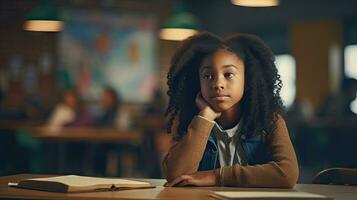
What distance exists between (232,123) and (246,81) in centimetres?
12

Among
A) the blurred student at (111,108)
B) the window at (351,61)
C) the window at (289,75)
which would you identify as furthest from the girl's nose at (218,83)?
the window at (289,75)

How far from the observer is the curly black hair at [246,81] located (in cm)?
221

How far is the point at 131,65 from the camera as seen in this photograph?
13211 mm

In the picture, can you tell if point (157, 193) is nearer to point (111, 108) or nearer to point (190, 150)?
point (190, 150)

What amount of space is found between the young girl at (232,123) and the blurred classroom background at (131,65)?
23.6 ft

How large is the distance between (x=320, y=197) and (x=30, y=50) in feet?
36.0

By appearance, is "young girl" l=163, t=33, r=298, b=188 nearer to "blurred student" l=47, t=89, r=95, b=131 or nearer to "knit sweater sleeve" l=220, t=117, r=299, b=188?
"knit sweater sleeve" l=220, t=117, r=299, b=188

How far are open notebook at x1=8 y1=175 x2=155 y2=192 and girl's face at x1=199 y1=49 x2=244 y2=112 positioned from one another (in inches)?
11.5

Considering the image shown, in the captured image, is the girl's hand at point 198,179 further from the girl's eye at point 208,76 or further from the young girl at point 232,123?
the girl's eye at point 208,76

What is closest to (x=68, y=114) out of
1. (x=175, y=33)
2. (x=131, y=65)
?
(x=175, y=33)

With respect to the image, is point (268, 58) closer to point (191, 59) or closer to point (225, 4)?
point (191, 59)

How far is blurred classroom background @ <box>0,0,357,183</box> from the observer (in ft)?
32.4

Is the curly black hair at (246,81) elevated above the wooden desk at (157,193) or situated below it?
above

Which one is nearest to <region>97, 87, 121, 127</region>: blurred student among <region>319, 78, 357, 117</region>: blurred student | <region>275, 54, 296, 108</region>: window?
<region>319, 78, 357, 117</region>: blurred student
